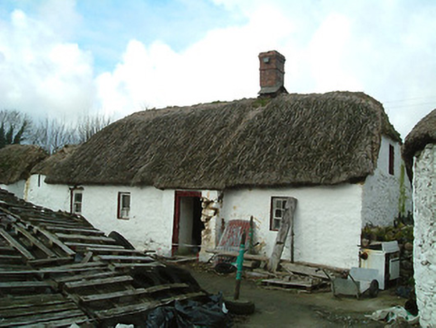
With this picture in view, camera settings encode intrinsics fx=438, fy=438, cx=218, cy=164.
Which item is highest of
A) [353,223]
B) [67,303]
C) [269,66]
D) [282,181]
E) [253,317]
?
[269,66]

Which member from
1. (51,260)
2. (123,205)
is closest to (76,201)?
(123,205)

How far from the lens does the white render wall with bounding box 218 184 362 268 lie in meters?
10.9

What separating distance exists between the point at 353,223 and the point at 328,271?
53.4 inches

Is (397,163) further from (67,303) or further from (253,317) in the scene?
(67,303)

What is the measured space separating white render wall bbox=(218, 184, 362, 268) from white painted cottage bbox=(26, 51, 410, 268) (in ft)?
0.09

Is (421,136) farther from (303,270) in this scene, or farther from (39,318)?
(39,318)

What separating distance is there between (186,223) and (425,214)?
9207 millimetres

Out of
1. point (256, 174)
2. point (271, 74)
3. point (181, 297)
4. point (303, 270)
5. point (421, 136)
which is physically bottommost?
point (303, 270)

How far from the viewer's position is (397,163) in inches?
535

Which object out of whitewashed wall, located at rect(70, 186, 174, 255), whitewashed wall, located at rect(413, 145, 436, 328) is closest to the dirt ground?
whitewashed wall, located at rect(413, 145, 436, 328)

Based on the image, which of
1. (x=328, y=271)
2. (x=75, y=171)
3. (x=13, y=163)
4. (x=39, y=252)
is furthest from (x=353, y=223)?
(x=13, y=163)

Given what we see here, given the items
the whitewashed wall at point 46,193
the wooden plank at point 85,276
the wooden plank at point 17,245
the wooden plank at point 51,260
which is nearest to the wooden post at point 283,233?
the wooden plank at point 85,276

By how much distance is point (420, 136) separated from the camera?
680 cm

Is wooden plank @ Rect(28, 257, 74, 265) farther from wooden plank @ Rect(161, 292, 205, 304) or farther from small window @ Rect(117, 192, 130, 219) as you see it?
small window @ Rect(117, 192, 130, 219)
